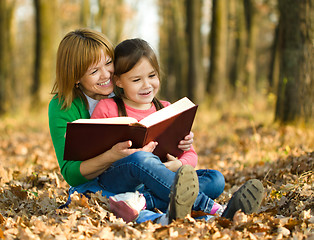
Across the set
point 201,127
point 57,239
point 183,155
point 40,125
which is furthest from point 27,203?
point 40,125

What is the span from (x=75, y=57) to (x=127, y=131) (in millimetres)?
813

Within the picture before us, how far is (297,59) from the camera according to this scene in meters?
5.61

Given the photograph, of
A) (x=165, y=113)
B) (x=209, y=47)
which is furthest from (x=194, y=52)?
(x=165, y=113)

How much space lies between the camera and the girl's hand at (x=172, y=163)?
2.87 metres

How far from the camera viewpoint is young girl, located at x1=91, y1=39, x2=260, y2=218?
288cm

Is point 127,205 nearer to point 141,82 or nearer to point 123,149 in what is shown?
point 123,149

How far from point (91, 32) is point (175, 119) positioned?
103 centimetres

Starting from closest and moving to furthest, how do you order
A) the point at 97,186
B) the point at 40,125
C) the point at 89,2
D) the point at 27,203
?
the point at 97,186 → the point at 27,203 → the point at 40,125 → the point at 89,2

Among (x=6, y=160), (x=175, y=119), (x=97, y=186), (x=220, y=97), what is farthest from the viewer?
(x=220, y=97)


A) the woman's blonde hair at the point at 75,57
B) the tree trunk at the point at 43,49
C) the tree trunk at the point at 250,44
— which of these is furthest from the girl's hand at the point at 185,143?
the tree trunk at the point at 250,44

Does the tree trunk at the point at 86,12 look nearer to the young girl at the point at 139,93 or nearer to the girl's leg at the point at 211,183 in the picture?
the young girl at the point at 139,93

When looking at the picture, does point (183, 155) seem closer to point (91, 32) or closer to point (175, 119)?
point (175, 119)

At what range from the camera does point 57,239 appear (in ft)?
7.41

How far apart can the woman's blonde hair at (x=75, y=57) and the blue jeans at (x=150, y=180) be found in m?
0.70
